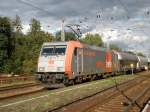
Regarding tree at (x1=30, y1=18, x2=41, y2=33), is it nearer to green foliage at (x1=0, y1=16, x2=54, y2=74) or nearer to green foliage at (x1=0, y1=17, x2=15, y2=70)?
green foliage at (x1=0, y1=16, x2=54, y2=74)

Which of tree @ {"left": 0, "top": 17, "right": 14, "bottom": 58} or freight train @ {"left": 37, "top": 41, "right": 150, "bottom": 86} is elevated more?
tree @ {"left": 0, "top": 17, "right": 14, "bottom": 58}

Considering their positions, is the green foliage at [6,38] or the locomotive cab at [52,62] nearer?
the locomotive cab at [52,62]

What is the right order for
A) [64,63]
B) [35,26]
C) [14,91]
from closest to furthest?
[14,91], [64,63], [35,26]

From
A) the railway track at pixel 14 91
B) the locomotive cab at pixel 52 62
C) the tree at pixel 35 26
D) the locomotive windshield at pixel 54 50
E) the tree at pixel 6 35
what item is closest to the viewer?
the railway track at pixel 14 91

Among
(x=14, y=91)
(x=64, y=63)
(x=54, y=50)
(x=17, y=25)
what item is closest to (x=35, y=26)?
(x=17, y=25)

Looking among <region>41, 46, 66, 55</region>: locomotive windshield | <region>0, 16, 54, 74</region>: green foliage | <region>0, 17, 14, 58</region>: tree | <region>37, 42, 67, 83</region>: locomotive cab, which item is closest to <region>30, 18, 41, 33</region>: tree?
<region>0, 16, 54, 74</region>: green foliage

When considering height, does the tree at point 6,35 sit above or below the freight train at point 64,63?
above

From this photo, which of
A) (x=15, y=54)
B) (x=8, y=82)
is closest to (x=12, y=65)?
(x=15, y=54)

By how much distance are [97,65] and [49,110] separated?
2063 centimetres

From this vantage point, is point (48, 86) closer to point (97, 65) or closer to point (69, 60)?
point (69, 60)

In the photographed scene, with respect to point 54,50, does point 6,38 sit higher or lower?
higher

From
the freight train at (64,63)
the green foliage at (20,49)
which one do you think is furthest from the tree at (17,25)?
the freight train at (64,63)

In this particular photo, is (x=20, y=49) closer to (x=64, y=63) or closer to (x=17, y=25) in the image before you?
(x=17, y=25)

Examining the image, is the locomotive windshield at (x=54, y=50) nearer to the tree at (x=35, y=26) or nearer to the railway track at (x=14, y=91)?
the railway track at (x=14, y=91)
